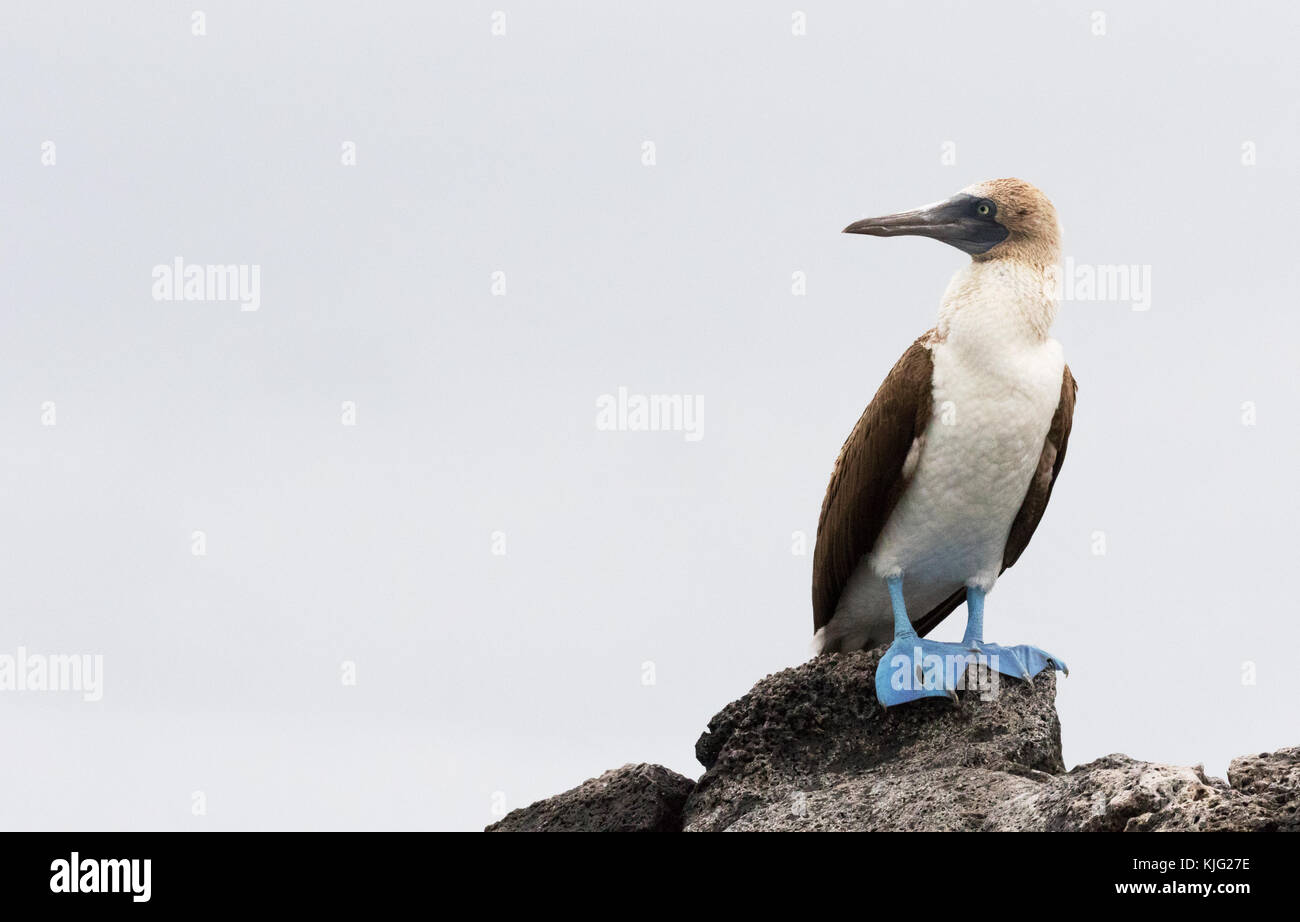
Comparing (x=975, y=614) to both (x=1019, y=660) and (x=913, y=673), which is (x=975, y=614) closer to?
(x=1019, y=660)

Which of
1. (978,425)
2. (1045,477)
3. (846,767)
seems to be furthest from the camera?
(1045,477)

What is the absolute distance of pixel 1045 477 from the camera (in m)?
9.44

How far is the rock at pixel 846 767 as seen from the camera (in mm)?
7879

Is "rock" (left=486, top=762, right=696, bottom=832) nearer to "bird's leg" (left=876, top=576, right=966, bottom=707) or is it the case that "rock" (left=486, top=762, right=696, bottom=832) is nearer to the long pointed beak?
"bird's leg" (left=876, top=576, right=966, bottom=707)

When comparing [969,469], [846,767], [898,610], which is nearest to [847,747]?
[846,767]

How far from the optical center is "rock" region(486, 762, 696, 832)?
29.0ft

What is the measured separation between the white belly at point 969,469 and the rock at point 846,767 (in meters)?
0.82

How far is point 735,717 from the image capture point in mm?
9062

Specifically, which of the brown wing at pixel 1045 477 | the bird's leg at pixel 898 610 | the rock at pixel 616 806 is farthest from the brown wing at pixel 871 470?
the rock at pixel 616 806

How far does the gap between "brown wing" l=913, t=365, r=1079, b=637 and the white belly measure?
12cm

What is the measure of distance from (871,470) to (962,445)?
602 mm
